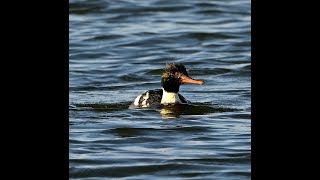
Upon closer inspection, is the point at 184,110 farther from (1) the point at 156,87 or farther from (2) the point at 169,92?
(1) the point at 156,87

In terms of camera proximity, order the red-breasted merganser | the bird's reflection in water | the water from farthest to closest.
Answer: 1. the red-breasted merganser
2. the bird's reflection in water
3. the water

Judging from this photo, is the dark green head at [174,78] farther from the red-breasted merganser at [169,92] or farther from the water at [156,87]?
the water at [156,87]

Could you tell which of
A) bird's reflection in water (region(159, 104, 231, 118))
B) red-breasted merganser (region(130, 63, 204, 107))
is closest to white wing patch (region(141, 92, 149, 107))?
red-breasted merganser (region(130, 63, 204, 107))

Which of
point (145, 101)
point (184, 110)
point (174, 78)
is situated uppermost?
point (174, 78)

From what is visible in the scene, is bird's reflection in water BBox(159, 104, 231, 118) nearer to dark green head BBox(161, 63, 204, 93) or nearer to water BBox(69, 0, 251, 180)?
water BBox(69, 0, 251, 180)

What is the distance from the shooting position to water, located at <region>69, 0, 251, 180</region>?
688cm

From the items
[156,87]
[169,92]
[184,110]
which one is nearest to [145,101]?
[169,92]

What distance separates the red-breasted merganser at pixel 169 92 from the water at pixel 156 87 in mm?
141

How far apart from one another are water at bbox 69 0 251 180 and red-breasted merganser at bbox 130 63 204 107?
14 centimetres

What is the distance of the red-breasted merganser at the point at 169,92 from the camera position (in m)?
10.6

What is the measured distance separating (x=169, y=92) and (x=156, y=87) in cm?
233

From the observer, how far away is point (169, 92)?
10734mm
